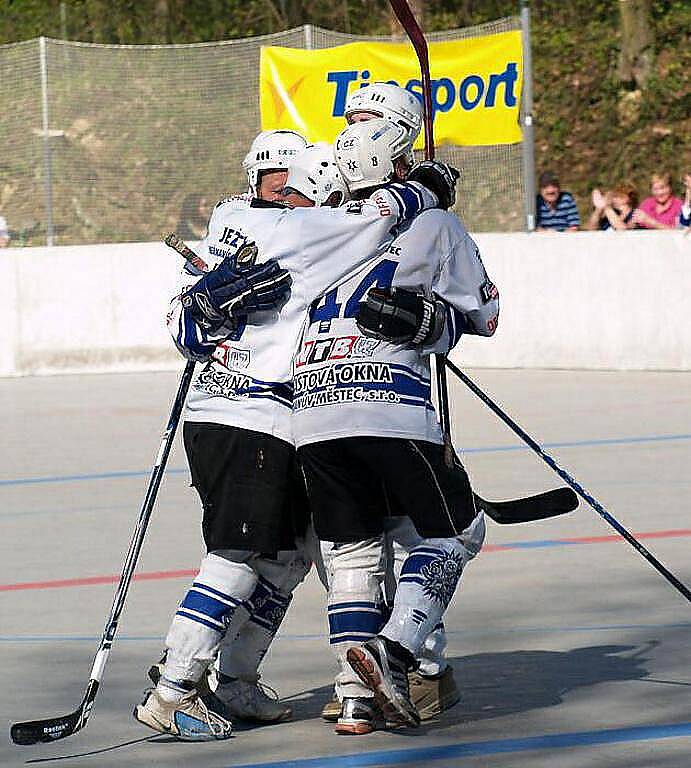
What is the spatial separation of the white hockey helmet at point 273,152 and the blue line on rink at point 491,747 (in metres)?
1.74

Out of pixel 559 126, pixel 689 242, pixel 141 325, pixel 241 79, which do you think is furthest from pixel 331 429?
pixel 559 126

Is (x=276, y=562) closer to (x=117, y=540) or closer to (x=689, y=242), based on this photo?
(x=117, y=540)

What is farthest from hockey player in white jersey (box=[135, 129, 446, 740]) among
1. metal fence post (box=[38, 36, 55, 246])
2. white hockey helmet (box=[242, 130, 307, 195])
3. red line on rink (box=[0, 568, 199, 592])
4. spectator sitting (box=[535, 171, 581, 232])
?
metal fence post (box=[38, 36, 55, 246])

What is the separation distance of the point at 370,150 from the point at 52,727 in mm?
1825

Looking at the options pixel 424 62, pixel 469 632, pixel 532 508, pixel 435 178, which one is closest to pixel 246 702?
pixel 532 508

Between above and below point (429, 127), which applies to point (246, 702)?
below

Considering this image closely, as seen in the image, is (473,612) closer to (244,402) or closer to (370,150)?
(244,402)

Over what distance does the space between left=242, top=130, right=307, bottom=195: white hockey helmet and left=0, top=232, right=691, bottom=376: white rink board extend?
1034 centimetres

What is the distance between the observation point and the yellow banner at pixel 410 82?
17656 mm

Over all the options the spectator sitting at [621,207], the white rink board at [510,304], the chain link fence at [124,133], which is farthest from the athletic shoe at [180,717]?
the chain link fence at [124,133]

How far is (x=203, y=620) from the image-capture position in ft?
18.2

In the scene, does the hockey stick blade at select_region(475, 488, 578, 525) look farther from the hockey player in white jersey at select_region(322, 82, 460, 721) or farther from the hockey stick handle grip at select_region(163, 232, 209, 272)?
the hockey stick handle grip at select_region(163, 232, 209, 272)

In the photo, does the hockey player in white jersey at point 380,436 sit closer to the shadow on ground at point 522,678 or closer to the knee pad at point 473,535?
the knee pad at point 473,535

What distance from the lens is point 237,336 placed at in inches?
224
